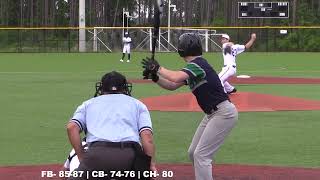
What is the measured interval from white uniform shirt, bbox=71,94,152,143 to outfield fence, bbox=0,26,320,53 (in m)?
47.9

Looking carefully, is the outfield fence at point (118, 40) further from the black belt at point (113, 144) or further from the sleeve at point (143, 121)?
the black belt at point (113, 144)

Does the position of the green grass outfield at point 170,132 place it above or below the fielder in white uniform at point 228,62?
below

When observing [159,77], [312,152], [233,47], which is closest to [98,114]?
[159,77]

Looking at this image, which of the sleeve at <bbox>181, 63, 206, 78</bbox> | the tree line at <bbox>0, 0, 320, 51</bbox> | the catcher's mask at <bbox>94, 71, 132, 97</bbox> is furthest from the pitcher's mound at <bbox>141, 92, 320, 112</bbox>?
the tree line at <bbox>0, 0, 320, 51</bbox>

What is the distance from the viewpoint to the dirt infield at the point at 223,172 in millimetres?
7665

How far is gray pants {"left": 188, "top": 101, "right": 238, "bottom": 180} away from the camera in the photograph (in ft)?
21.0

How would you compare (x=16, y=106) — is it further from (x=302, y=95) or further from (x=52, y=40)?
(x=52, y=40)

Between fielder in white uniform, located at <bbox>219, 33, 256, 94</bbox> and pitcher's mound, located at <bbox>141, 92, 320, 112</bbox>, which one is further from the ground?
fielder in white uniform, located at <bbox>219, 33, 256, 94</bbox>

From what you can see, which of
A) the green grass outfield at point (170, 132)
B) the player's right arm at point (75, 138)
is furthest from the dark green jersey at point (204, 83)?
the green grass outfield at point (170, 132)

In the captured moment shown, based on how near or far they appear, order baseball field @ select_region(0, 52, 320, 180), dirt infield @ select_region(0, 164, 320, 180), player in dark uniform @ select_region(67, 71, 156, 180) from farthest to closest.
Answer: baseball field @ select_region(0, 52, 320, 180)
dirt infield @ select_region(0, 164, 320, 180)
player in dark uniform @ select_region(67, 71, 156, 180)

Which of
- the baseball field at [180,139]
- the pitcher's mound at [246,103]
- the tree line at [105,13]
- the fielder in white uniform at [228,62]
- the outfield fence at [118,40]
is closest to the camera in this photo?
the baseball field at [180,139]

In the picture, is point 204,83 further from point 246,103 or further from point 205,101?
point 246,103

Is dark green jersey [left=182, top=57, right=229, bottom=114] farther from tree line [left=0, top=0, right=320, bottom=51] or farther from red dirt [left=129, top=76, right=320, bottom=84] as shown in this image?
tree line [left=0, top=0, right=320, bottom=51]

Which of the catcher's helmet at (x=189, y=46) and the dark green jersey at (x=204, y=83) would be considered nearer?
the dark green jersey at (x=204, y=83)
